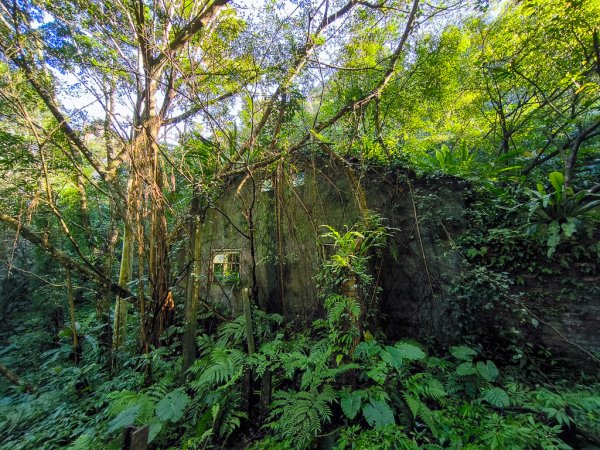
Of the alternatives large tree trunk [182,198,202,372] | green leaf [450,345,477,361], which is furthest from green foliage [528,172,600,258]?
large tree trunk [182,198,202,372]

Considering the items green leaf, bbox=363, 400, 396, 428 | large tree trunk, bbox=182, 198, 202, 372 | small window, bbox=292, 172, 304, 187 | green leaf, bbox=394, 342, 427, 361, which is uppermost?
small window, bbox=292, 172, 304, 187

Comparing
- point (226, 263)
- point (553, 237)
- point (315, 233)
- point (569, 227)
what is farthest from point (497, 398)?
point (226, 263)

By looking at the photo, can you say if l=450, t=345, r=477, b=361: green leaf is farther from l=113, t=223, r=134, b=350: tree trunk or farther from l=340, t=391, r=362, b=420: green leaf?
l=113, t=223, r=134, b=350: tree trunk

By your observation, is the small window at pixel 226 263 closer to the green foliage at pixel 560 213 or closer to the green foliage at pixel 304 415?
the green foliage at pixel 304 415

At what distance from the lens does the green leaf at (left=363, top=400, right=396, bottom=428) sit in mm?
1993

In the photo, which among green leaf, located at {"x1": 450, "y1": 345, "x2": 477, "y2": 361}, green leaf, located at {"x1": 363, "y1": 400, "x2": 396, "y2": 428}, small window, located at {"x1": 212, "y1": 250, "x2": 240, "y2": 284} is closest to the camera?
green leaf, located at {"x1": 363, "y1": 400, "x2": 396, "y2": 428}

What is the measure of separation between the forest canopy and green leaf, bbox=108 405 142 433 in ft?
0.07

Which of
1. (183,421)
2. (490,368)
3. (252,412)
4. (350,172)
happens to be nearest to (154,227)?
(183,421)

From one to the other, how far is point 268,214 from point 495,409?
139 inches

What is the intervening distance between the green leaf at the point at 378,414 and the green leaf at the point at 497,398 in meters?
0.93

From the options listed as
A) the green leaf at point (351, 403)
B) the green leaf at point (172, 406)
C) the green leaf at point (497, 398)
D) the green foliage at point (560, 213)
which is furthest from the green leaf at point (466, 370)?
the green leaf at point (172, 406)

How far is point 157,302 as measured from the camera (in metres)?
3.16

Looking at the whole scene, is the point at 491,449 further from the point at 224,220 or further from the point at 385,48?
the point at 385,48

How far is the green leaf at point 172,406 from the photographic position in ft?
7.06
